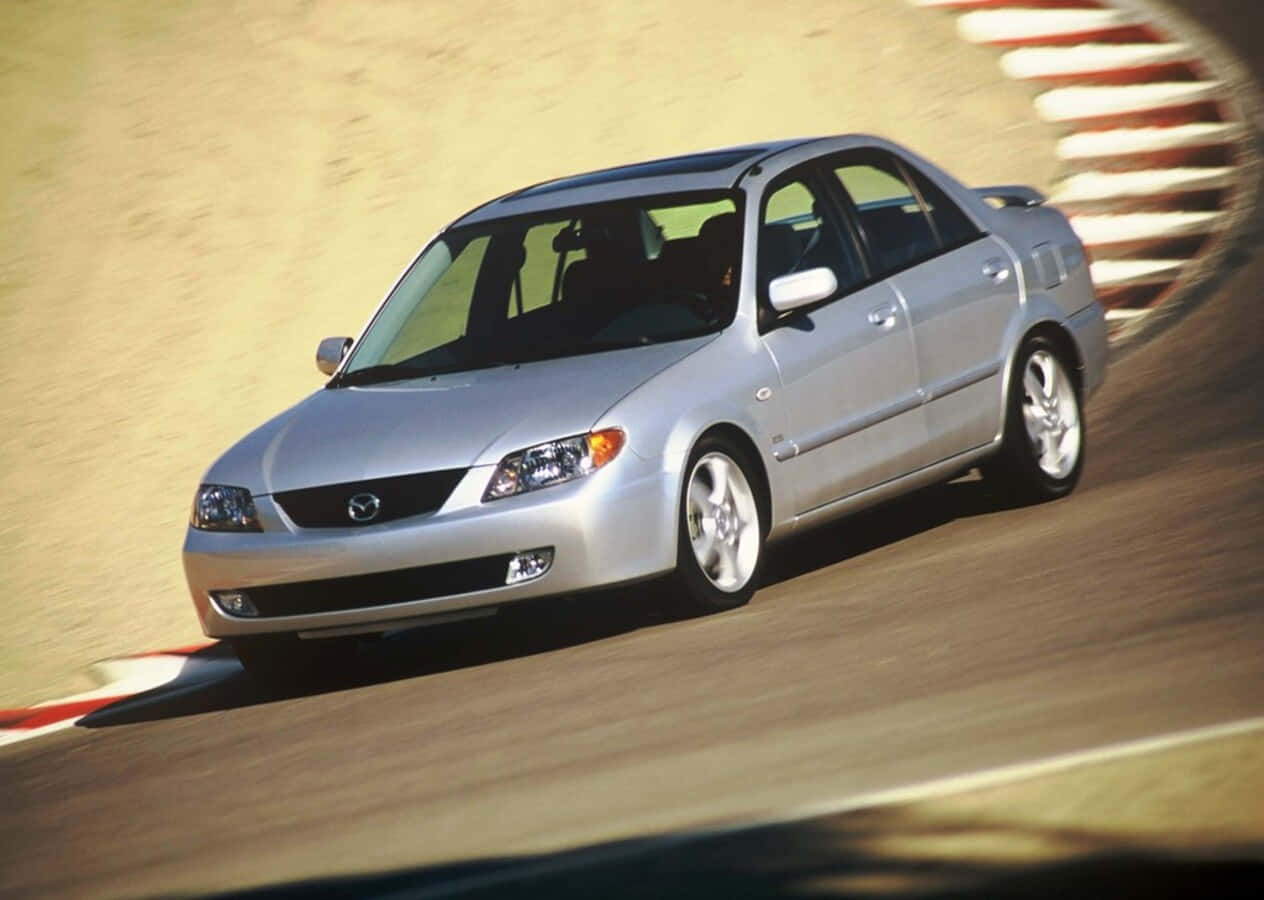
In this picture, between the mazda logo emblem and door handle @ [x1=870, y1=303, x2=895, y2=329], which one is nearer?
the mazda logo emblem

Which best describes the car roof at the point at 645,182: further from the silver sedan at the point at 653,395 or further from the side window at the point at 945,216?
the side window at the point at 945,216

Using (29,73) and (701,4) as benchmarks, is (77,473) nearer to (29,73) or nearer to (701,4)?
(29,73)

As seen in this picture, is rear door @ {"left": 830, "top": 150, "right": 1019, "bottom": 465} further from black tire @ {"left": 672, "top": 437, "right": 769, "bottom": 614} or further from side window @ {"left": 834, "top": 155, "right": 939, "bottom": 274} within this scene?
black tire @ {"left": 672, "top": 437, "right": 769, "bottom": 614}

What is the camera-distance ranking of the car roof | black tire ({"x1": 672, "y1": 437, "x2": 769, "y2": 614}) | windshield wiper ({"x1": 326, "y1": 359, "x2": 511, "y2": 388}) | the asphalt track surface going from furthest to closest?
the car roof < windshield wiper ({"x1": 326, "y1": 359, "x2": 511, "y2": 388}) < black tire ({"x1": 672, "y1": 437, "x2": 769, "y2": 614}) < the asphalt track surface

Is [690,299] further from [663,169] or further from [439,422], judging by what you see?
[439,422]

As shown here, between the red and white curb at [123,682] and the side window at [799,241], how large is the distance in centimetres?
251

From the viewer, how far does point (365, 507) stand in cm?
800

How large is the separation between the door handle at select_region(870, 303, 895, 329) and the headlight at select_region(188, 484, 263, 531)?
2407mm

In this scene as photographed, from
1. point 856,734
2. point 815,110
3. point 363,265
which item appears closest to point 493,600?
point 856,734

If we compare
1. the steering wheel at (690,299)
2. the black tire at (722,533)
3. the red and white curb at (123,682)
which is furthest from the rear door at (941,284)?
the red and white curb at (123,682)

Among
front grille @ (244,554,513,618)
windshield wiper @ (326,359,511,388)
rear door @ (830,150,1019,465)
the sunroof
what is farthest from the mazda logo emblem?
rear door @ (830,150,1019,465)

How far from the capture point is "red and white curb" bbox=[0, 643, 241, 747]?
8.84 m

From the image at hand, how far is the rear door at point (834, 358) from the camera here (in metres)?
8.76

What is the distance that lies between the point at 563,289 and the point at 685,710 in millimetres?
2708
